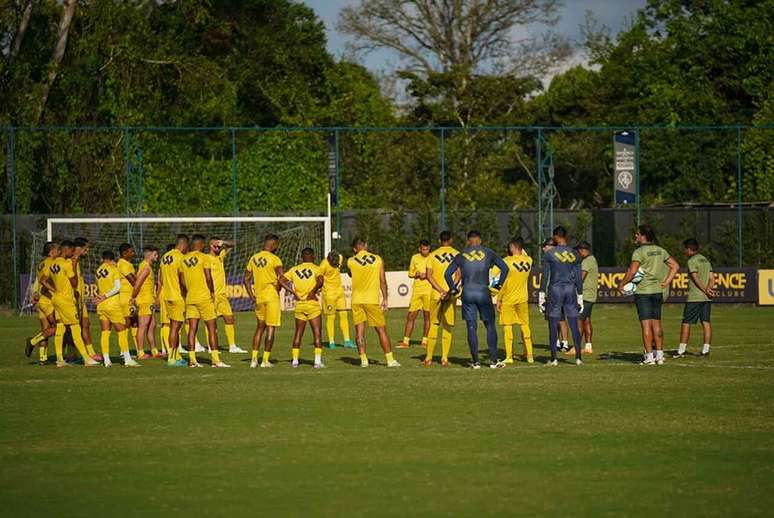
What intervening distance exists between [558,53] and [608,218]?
14.6m

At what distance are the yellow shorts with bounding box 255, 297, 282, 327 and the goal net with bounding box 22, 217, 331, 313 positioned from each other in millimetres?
17952

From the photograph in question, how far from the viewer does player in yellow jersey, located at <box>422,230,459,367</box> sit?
22.4m

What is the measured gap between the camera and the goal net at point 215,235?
41375mm

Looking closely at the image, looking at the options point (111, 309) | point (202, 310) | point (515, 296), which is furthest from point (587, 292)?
point (111, 309)

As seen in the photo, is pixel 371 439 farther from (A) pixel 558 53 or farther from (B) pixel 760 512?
(A) pixel 558 53

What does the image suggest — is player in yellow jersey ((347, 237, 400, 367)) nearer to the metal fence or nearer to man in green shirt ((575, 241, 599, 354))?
man in green shirt ((575, 241, 599, 354))

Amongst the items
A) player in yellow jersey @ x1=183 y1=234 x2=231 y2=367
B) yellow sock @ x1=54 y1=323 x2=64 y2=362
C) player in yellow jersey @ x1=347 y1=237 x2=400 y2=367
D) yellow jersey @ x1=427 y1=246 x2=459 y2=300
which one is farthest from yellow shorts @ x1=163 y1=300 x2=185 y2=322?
yellow jersey @ x1=427 y1=246 x2=459 y2=300

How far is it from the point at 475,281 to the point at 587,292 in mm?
4665

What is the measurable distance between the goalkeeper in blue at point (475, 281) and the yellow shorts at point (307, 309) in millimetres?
2197

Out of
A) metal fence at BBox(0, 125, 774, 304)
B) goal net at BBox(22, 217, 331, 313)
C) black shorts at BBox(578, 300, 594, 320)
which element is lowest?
black shorts at BBox(578, 300, 594, 320)

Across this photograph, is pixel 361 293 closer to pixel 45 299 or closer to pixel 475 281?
pixel 475 281

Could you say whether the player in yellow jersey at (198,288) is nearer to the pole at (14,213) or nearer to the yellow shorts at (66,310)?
the yellow shorts at (66,310)

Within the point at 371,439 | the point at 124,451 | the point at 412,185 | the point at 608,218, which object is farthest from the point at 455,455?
the point at 412,185

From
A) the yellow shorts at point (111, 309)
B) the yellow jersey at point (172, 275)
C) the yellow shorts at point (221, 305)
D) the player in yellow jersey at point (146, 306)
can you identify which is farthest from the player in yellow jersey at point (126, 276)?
the yellow shorts at point (221, 305)
